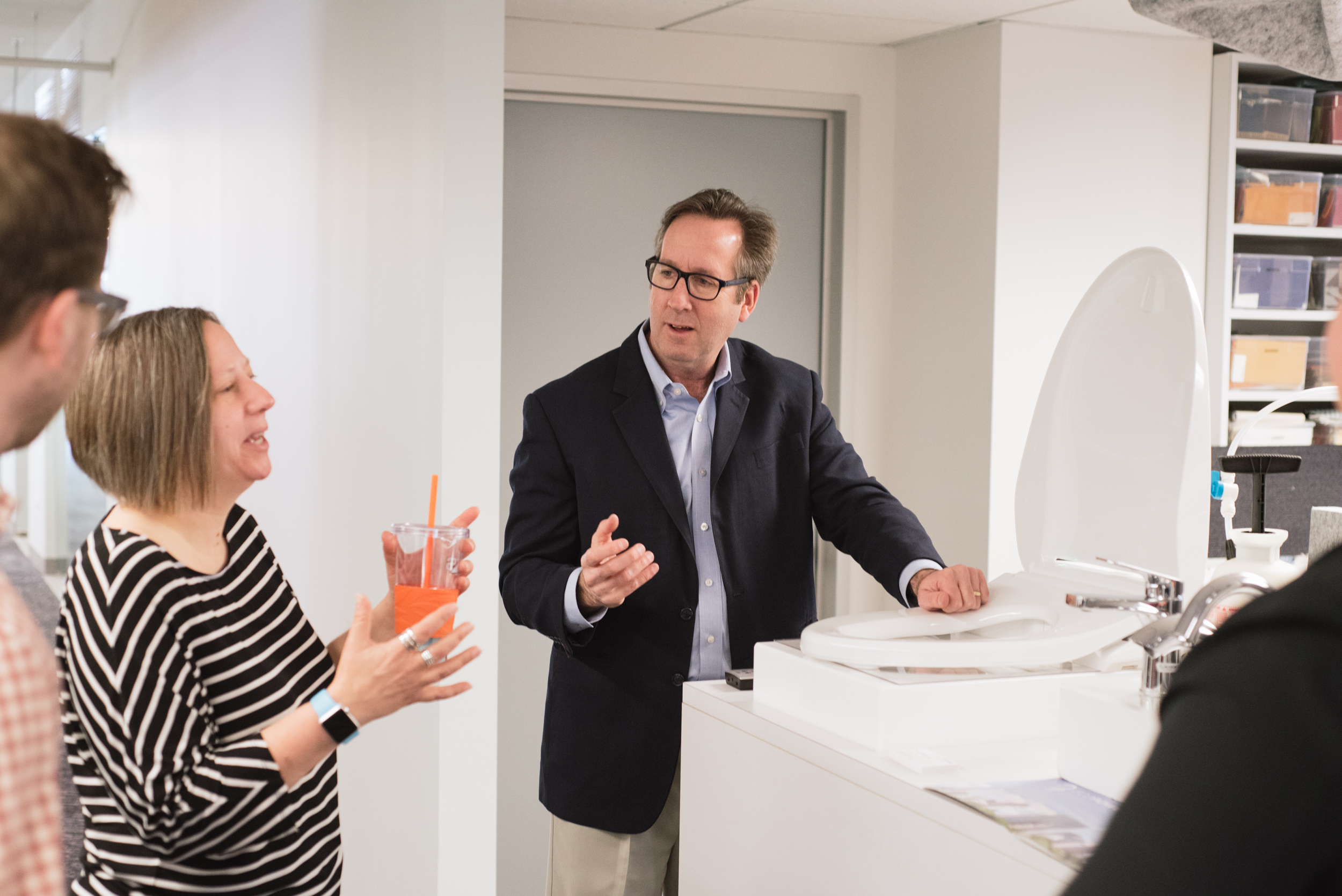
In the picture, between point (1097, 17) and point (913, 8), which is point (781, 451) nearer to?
point (913, 8)

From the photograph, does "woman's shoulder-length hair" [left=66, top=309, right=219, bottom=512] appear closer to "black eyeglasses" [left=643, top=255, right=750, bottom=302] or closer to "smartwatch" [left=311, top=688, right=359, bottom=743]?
"smartwatch" [left=311, top=688, right=359, bottom=743]

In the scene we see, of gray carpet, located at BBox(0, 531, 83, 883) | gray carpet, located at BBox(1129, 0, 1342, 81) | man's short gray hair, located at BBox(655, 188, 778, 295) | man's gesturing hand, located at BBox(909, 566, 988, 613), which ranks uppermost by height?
gray carpet, located at BBox(1129, 0, 1342, 81)

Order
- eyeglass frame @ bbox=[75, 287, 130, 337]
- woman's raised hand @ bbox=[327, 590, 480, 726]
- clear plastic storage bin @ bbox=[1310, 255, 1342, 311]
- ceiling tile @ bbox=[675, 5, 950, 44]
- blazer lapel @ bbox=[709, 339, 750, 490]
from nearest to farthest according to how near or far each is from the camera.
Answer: eyeglass frame @ bbox=[75, 287, 130, 337] → woman's raised hand @ bbox=[327, 590, 480, 726] → blazer lapel @ bbox=[709, 339, 750, 490] → ceiling tile @ bbox=[675, 5, 950, 44] → clear plastic storage bin @ bbox=[1310, 255, 1342, 311]

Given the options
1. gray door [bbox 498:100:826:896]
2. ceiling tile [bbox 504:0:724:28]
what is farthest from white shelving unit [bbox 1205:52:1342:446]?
ceiling tile [bbox 504:0:724:28]

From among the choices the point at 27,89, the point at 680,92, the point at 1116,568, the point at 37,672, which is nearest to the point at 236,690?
the point at 37,672

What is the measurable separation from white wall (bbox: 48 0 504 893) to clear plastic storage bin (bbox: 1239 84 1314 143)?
91.4 inches

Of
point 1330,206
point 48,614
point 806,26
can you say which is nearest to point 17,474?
point 48,614

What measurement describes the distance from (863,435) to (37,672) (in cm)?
304

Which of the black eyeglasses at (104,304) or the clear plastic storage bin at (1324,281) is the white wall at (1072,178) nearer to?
the clear plastic storage bin at (1324,281)

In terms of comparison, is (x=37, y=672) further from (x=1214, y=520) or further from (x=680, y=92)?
(x=1214, y=520)

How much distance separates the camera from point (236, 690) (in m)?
1.34

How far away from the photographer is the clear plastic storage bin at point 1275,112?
3.47 meters

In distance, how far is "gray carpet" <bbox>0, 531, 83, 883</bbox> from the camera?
372 cm

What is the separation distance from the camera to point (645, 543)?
74.5 inches
